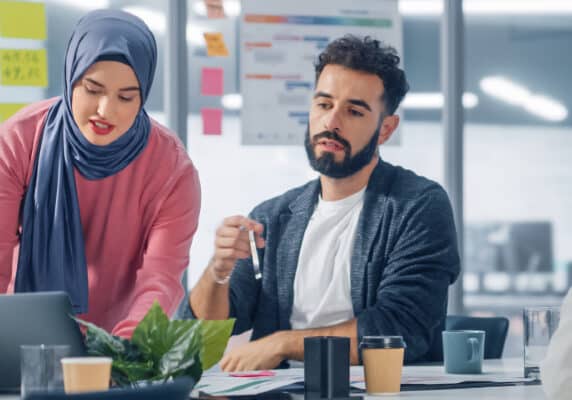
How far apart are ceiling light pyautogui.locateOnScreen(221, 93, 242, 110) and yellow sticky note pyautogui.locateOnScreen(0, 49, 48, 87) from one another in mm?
618

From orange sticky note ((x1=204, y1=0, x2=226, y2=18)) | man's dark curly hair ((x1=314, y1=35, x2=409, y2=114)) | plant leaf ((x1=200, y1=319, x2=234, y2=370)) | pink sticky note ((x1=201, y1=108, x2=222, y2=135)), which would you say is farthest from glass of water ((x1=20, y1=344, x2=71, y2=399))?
orange sticky note ((x1=204, y1=0, x2=226, y2=18))

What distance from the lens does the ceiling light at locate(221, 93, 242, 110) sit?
3520mm

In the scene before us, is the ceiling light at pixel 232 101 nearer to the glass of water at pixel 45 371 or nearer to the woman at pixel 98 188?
the woman at pixel 98 188

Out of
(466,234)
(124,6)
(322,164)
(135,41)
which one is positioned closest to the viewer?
(135,41)

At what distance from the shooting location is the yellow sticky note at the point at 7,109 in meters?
3.30

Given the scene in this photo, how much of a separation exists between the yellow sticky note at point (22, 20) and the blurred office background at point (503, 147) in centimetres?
88

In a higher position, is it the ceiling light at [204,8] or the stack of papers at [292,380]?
the ceiling light at [204,8]

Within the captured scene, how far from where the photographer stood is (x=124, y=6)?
11.5 feet

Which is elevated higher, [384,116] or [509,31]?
[509,31]

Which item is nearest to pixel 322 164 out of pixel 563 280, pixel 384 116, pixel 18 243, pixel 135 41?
pixel 384 116

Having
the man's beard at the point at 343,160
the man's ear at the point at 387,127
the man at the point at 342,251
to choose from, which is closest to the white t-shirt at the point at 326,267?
the man at the point at 342,251

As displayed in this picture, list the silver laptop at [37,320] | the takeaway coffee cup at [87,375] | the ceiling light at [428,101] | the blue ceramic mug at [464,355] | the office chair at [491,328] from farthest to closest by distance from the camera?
the ceiling light at [428,101] < the office chair at [491,328] < the blue ceramic mug at [464,355] < the silver laptop at [37,320] < the takeaway coffee cup at [87,375]

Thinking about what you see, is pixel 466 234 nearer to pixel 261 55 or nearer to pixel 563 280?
pixel 563 280

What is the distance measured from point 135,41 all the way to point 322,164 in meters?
0.74
